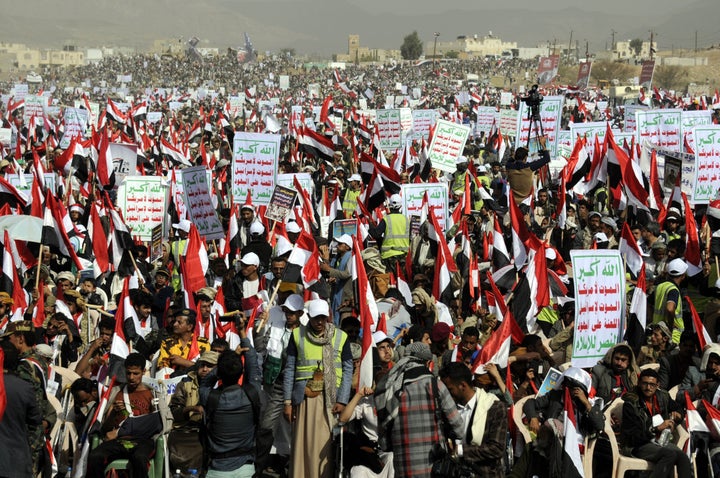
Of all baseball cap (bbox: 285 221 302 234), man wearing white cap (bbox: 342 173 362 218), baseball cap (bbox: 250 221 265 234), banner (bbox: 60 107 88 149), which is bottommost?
baseball cap (bbox: 250 221 265 234)

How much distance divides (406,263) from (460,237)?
97 cm

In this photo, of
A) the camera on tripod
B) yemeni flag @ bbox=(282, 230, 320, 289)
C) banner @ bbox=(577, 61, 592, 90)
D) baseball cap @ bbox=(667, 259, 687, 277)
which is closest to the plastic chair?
baseball cap @ bbox=(667, 259, 687, 277)

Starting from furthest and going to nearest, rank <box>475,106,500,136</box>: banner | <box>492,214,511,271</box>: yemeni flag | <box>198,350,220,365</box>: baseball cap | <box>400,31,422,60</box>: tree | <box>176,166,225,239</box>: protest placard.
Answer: <box>400,31,422,60</box>: tree
<box>475,106,500,136</box>: banner
<box>176,166,225,239</box>: protest placard
<box>492,214,511,271</box>: yemeni flag
<box>198,350,220,365</box>: baseball cap

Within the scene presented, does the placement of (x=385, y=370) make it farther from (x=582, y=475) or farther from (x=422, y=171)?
(x=422, y=171)

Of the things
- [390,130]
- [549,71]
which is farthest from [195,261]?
[549,71]

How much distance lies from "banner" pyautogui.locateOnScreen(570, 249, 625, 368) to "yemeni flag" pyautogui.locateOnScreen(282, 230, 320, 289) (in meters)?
2.11

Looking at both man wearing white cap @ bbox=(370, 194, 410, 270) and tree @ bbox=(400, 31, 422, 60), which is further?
tree @ bbox=(400, 31, 422, 60)

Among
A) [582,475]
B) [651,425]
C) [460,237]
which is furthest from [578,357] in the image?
[460,237]

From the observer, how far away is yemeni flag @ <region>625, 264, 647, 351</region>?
25.9 feet

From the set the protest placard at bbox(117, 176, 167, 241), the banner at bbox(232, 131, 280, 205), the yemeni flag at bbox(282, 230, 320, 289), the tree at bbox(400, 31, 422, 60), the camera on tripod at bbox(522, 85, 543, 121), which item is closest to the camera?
the yemeni flag at bbox(282, 230, 320, 289)

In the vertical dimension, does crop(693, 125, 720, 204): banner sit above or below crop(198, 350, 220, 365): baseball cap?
above

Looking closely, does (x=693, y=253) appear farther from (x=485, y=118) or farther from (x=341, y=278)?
(x=485, y=118)

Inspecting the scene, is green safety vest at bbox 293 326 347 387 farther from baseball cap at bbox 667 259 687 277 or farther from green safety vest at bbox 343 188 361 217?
green safety vest at bbox 343 188 361 217

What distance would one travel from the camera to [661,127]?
631 inches
